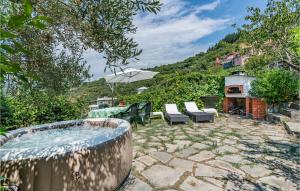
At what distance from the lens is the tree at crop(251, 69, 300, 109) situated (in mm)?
11461

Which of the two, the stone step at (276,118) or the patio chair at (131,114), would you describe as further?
the patio chair at (131,114)

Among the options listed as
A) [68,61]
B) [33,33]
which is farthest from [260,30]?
[33,33]

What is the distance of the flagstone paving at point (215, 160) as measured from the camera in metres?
4.88

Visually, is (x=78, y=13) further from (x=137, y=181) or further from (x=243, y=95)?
(x=243, y=95)

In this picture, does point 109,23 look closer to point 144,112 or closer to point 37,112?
point 37,112

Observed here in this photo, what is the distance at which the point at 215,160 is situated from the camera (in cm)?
631

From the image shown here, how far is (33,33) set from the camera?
3.46 meters

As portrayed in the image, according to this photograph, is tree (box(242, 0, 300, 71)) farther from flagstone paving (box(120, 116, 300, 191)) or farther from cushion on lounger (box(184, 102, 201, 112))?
cushion on lounger (box(184, 102, 201, 112))

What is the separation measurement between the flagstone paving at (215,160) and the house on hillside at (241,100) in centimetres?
260

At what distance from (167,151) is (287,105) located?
8.57 meters

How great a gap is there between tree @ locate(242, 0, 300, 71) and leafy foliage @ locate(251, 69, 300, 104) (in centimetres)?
593

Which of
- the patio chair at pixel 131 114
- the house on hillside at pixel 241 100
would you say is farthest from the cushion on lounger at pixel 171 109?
the house on hillside at pixel 241 100

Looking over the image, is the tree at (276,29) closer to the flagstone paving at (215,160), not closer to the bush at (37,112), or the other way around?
the flagstone paving at (215,160)

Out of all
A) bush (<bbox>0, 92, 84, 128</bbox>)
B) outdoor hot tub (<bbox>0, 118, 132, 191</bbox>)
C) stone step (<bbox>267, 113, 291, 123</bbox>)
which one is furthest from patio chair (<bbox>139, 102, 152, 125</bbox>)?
outdoor hot tub (<bbox>0, 118, 132, 191</bbox>)
